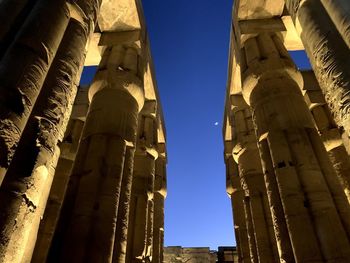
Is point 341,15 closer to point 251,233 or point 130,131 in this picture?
point 130,131

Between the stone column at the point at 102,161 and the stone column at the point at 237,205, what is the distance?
224 inches

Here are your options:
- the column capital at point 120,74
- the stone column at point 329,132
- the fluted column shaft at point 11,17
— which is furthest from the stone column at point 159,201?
the fluted column shaft at point 11,17

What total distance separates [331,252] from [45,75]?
4329 millimetres

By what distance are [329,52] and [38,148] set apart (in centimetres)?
360

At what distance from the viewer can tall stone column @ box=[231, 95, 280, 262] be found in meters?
7.95

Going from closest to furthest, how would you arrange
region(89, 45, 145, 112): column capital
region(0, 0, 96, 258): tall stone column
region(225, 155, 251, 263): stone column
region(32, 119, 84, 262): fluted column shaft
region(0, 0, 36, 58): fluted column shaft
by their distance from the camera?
region(0, 0, 96, 258): tall stone column, region(0, 0, 36, 58): fluted column shaft, region(89, 45, 145, 112): column capital, region(32, 119, 84, 262): fluted column shaft, region(225, 155, 251, 263): stone column

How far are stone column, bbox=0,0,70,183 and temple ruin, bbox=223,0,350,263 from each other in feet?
10.8

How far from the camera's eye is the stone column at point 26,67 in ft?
8.50

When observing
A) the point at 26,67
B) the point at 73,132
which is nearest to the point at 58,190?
the point at 73,132

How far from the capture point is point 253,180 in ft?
29.6

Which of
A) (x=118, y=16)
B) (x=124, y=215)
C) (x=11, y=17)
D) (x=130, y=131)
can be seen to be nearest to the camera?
(x=11, y=17)

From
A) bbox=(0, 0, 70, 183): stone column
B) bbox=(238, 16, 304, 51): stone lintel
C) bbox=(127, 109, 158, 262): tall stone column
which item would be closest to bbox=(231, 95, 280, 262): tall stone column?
bbox=(127, 109, 158, 262): tall stone column

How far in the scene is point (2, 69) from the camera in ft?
9.36

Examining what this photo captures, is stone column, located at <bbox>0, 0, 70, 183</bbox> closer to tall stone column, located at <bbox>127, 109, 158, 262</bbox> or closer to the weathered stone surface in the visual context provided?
the weathered stone surface
